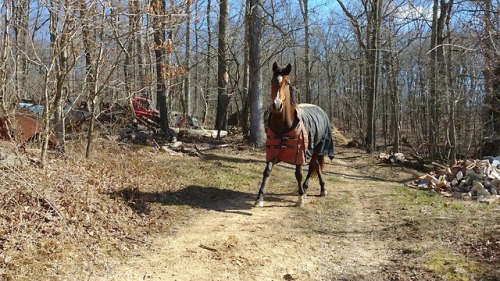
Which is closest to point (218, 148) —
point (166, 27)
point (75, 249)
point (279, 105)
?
point (166, 27)

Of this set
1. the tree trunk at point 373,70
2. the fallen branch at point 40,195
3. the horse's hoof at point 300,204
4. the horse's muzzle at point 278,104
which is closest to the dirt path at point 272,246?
the horse's hoof at point 300,204

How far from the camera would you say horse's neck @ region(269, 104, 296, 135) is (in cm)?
743

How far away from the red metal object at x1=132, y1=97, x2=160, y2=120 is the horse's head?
43.0 ft

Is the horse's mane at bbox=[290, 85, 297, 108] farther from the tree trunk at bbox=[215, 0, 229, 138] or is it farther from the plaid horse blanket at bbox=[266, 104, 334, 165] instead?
the tree trunk at bbox=[215, 0, 229, 138]

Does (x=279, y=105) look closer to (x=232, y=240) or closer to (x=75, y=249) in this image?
(x=232, y=240)

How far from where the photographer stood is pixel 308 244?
233 inches

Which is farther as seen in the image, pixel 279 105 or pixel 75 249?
pixel 279 105

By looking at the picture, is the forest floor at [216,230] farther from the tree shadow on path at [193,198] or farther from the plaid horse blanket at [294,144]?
the plaid horse blanket at [294,144]

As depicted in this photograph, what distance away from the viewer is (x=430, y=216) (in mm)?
6895

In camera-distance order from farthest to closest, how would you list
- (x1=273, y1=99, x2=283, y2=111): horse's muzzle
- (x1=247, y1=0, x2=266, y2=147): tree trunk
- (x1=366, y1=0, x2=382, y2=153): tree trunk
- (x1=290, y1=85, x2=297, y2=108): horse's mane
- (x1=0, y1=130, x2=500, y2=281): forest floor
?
(x1=366, y1=0, x2=382, y2=153): tree trunk, (x1=247, y1=0, x2=266, y2=147): tree trunk, (x1=290, y1=85, x2=297, y2=108): horse's mane, (x1=273, y1=99, x2=283, y2=111): horse's muzzle, (x1=0, y1=130, x2=500, y2=281): forest floor

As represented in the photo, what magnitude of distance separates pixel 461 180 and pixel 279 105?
521cm

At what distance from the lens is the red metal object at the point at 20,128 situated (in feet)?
20.9

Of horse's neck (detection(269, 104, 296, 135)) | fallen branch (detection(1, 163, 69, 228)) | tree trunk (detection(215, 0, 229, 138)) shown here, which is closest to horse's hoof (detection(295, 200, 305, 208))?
horse's neck (detection(269, 104, 296, 135))

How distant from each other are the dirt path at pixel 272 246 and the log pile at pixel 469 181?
2.03m
